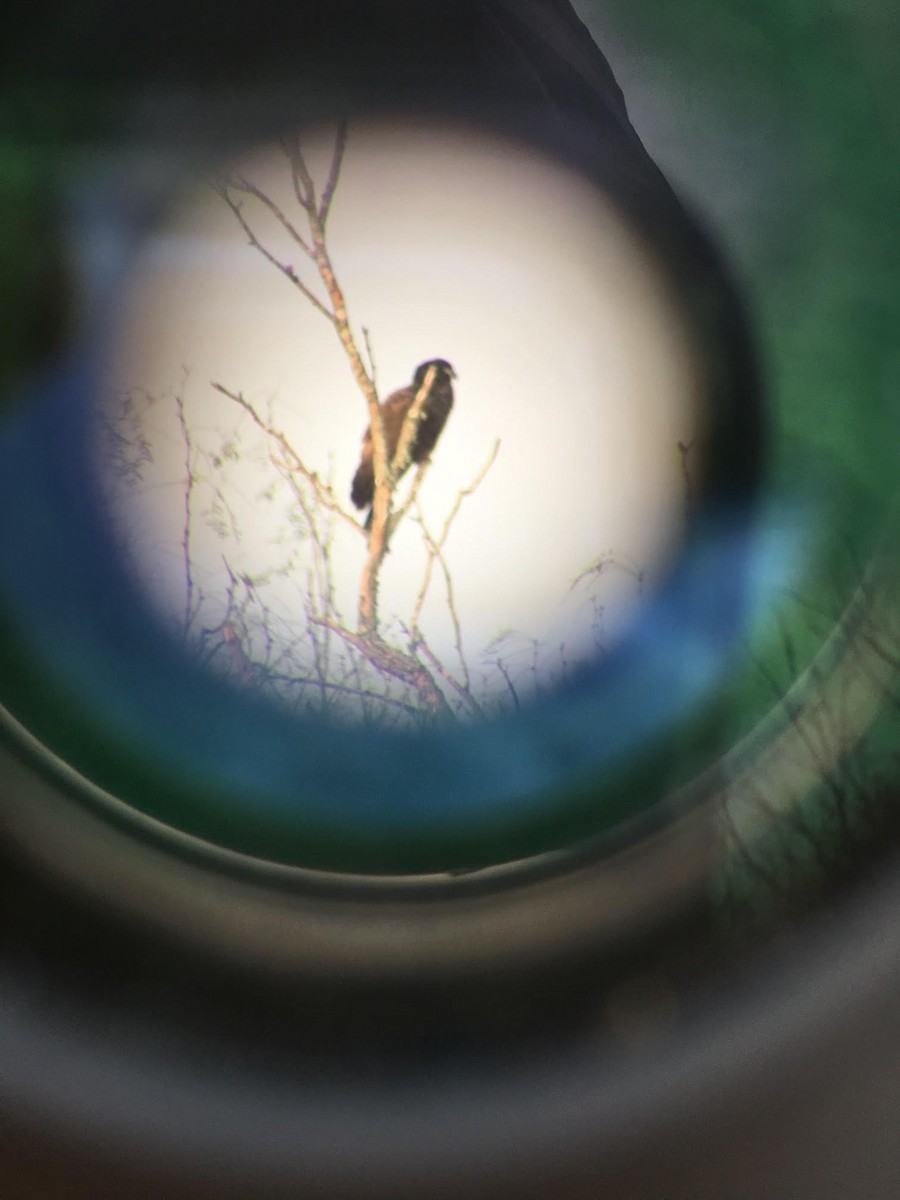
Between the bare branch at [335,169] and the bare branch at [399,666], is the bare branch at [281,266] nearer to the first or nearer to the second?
the bare branch at [335,169]

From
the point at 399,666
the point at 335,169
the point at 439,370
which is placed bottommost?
the point at 399,666

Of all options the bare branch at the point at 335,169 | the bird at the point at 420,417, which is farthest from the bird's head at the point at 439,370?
the bare branch at the point at 335,169

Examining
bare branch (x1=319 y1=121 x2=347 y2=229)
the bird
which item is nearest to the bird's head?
the bird

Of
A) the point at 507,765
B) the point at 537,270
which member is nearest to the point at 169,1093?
the point at 507,765

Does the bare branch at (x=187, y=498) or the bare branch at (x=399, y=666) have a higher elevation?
the bare branch at (x=187, y=498)

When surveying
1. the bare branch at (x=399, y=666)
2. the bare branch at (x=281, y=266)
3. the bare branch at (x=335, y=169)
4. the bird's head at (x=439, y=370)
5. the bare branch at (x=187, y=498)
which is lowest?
the bare branch at (x=399, y=666)

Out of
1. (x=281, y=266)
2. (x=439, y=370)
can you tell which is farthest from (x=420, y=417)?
(x=281, y=266)

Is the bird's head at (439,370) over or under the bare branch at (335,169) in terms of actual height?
under

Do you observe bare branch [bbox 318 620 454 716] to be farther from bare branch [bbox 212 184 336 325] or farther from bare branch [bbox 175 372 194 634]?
bare branch [bbox 212 184 336 325]

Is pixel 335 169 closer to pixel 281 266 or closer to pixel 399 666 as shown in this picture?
pixel 281 266
